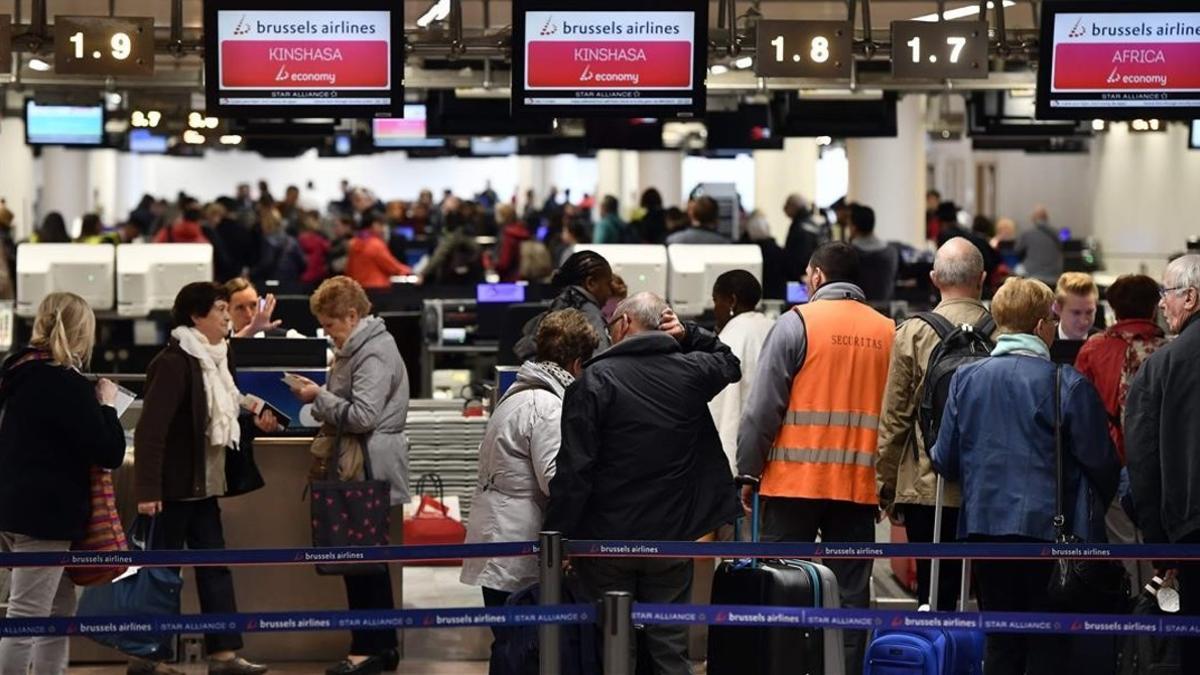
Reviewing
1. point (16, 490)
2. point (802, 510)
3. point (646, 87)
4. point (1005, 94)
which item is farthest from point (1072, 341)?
point (1005, 94)

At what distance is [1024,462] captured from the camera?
612cm

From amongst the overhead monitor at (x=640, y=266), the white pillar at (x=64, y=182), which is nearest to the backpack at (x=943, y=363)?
the overhead monitor at (x=640, y=266)

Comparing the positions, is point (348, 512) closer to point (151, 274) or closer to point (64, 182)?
point (151, 274)

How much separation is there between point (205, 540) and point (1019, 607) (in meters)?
3.18

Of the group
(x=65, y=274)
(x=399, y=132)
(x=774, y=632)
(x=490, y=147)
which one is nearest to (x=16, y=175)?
(x=490, y=147)

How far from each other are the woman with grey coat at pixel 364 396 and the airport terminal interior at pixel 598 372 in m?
0.01

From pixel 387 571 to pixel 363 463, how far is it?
1.64ft

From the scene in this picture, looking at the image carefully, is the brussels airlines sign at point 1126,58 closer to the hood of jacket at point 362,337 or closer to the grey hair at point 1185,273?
the grey hair at point 1185,273

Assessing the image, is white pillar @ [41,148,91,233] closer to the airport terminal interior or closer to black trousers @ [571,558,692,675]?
the airport terminal interior

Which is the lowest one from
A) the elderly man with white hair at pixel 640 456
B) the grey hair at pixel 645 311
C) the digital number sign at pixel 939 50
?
the elderly man with white hair at pixel 640 456

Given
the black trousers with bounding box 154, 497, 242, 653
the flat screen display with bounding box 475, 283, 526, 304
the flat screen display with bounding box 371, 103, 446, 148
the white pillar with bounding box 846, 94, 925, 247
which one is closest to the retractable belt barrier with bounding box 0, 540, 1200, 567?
the black trousers with bounding box 154, 497, 242, 653

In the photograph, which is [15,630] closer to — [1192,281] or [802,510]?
[802,510]

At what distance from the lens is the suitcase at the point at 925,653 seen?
600 cm

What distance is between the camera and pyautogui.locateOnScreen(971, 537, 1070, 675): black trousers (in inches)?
242
